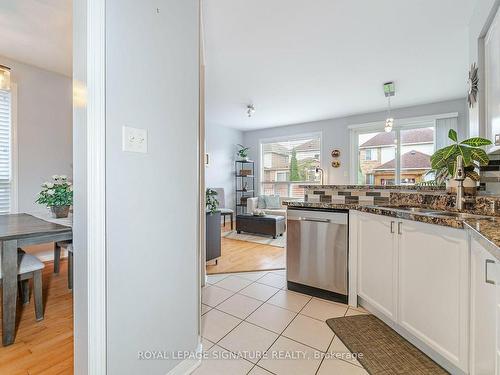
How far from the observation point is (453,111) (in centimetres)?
449

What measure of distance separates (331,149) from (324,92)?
195 centimetres

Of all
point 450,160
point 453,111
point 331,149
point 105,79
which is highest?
point 453,111

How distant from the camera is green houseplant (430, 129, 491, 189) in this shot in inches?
66.3

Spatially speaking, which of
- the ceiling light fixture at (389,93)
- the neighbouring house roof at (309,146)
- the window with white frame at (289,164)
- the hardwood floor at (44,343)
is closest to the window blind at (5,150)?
the hardwood floor at (44,343)

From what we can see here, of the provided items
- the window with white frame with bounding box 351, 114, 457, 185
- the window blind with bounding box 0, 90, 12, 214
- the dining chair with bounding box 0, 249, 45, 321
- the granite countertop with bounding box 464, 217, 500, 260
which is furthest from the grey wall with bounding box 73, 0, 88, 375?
the window with white frame with bounding box 351, 114, 457, 185

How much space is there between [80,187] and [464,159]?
7.71 feet

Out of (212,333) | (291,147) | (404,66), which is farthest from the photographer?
(291,147)

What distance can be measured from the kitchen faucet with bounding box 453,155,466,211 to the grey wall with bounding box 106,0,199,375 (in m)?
1.85

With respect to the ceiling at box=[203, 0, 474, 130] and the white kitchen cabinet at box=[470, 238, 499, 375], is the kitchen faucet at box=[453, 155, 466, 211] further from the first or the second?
the ceiling at box=[203, 0, 474, 130]

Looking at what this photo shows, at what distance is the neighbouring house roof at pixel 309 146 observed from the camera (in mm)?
6195

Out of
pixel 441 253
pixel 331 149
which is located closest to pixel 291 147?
pixel 331 149

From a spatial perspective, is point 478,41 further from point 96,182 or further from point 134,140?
point 96,182

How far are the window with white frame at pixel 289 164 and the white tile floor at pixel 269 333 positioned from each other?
13.8 feet

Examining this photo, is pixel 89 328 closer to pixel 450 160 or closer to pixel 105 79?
pixel 105 79
